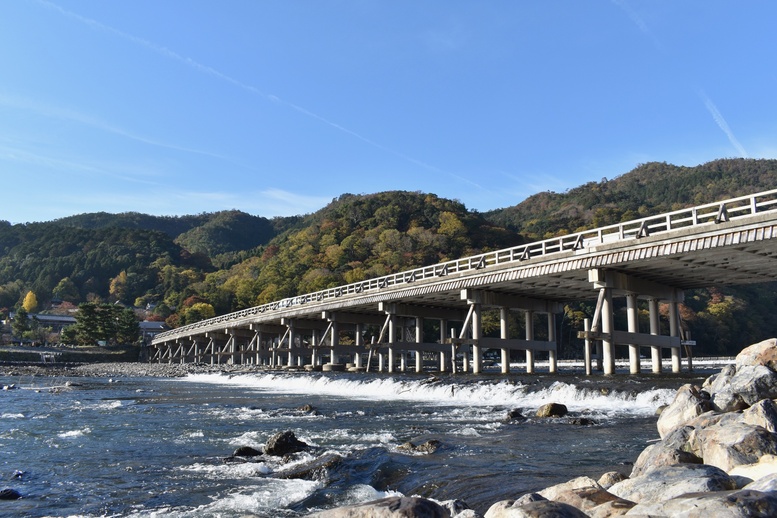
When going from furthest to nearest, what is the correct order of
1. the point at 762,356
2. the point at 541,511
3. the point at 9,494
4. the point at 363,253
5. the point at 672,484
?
the point at 363,253 → the point at 762,356 → the point at 9,494 → the point at 672,484 → the point at 541,511

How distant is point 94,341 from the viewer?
98625 millimetres

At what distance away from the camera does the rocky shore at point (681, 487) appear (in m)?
5.22

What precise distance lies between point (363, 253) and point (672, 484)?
118 meters

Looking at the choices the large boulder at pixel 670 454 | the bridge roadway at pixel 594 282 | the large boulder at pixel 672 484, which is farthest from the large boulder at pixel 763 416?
the bridge roadway at pixel 594 282

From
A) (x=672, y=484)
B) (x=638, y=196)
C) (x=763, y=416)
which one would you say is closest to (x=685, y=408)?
(x=763, y=416)

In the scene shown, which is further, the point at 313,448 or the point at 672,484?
the point at 313,448

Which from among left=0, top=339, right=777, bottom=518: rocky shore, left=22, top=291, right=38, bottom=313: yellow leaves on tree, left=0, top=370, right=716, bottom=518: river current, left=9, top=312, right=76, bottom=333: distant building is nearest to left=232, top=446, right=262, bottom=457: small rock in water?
left=0, top=339, right=777, bottom=518: rocky shore

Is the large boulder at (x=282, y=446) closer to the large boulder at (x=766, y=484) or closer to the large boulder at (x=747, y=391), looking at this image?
the large boulder at (x=747, y=391)

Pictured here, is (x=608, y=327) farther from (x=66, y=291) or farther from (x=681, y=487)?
(x=66, y=291)

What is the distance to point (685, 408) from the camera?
12461 millimetres

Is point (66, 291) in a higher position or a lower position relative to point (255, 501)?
higher

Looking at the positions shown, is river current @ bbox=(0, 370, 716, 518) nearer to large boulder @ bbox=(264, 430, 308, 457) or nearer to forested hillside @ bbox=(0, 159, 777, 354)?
large boulder @ bbox=(264, 430, 308, 457)

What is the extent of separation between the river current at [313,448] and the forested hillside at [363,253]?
257 feet

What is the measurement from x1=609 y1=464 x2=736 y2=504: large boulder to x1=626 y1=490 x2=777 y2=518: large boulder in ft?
3.31
